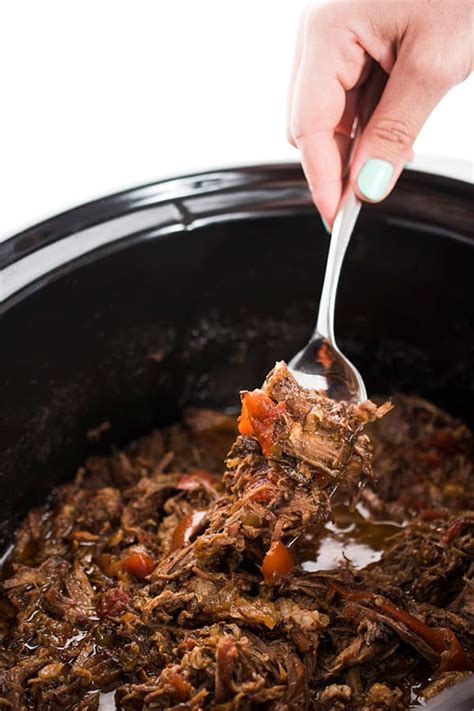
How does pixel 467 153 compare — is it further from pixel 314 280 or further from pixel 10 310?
pixel 10 310

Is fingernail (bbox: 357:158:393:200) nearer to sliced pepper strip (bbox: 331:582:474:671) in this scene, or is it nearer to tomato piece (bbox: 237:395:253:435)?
tomato piece (bbox: 237:395:253:435)

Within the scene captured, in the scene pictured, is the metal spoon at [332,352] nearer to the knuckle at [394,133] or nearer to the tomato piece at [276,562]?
the knuckle at [394,133]

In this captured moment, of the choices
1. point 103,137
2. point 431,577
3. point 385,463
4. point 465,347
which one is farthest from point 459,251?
point 103,137

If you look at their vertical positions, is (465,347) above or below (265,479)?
below

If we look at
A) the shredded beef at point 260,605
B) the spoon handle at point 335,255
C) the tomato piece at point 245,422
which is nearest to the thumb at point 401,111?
the spoon handle at point 335,255

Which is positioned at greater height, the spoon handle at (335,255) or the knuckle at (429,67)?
the knuckle at (429,67)

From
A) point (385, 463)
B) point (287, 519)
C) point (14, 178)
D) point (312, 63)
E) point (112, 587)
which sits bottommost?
point (385, 463)

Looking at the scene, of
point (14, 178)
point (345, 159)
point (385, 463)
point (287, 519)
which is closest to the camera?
point (287, 519)
